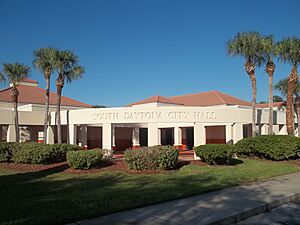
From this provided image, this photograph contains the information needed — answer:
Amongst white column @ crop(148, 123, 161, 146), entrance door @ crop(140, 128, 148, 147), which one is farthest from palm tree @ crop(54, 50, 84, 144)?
entrance door @ crop(140, 128, 148, 147)

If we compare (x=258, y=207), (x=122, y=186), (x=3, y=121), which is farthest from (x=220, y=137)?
(x=258, y=207)

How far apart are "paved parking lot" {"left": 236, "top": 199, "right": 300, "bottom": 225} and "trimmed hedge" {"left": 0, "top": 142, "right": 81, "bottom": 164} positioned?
45.3ft

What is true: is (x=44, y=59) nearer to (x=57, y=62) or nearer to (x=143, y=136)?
(x=57, y=62)

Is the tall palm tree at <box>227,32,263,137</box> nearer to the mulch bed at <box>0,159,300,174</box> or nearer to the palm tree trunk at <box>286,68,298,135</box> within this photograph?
the palm tree trunk at <box>286,68,298,135</box>

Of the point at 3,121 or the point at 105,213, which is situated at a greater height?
the point at 3,121

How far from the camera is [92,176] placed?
15.0 m

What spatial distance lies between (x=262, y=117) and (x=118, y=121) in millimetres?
Answer: 12227

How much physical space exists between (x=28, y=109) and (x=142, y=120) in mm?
15480

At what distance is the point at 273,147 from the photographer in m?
19.9

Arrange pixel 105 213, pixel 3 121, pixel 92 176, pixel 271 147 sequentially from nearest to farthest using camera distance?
pixel 105 213, pixel 92 176, pixel 271 147, pixel 3 121

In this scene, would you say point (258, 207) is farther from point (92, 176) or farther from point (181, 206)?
point (92, 176)

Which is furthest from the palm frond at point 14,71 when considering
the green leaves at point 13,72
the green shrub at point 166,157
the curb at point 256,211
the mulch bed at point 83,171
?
the curb at point 256,211

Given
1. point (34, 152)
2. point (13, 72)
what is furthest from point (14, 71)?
point (34, 152)

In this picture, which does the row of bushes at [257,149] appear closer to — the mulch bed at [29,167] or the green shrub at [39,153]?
the mulch bed at [29,167]
